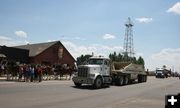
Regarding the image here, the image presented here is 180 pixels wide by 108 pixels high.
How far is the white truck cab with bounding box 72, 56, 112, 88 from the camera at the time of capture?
996 inches

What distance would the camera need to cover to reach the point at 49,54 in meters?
57.6

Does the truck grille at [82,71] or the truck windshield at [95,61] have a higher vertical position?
the truck windshield at [95,61]

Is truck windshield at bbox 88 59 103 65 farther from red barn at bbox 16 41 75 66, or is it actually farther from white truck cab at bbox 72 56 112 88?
red barn at bbox 16 41 75 66

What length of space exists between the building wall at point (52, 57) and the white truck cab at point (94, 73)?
28353 mm

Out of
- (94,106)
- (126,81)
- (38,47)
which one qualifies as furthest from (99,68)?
(38,47)

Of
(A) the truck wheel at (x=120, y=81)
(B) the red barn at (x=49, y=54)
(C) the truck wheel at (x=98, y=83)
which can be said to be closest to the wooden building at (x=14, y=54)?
(B) the red barn at (x=49, y=54)

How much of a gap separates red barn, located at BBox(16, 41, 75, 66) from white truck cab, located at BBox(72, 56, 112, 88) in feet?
93.0

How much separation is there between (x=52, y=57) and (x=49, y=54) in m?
1.00

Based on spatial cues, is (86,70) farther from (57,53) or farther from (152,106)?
(57,53)

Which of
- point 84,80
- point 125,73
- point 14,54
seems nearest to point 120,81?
point 125,73

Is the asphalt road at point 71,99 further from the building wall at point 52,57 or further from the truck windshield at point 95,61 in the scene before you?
the building wall at point 52,57

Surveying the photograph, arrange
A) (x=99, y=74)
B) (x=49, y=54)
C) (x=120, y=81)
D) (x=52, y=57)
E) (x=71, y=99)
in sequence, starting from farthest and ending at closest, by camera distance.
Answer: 1. (x=52, y=57)
2. (x=49, y=54)
3. (x=120, y=81)
4. (x=99, y=74)
5. (x=71, y=99)

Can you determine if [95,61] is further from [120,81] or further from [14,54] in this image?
[14,54]

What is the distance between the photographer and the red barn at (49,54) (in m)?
54.9
